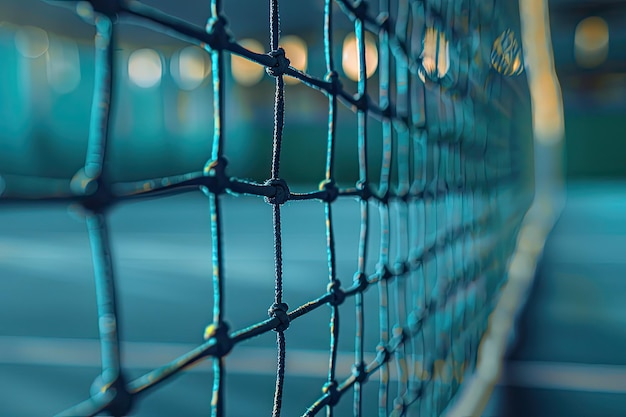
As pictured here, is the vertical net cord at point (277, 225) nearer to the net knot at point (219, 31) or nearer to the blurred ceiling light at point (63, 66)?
the net knot at point (219, 31)

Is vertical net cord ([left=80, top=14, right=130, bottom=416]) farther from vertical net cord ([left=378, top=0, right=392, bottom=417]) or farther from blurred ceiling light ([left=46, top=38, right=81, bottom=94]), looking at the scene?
blurred ceiling light ([left=46, top=38, right=81, bottom=94])

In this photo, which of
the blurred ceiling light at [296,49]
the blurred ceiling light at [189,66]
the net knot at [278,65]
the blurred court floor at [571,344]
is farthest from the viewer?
the blurred ceiling light at [189,66]

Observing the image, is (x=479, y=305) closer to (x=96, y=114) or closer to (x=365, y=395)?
(x=365, y=395)

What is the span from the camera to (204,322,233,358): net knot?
446mm

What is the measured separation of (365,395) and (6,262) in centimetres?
289

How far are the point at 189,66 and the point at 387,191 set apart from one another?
6.59m

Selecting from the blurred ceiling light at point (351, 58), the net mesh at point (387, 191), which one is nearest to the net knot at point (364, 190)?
the net mesh at point (387, 191)

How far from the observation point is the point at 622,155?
284 inches

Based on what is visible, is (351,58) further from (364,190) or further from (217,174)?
(217,174)

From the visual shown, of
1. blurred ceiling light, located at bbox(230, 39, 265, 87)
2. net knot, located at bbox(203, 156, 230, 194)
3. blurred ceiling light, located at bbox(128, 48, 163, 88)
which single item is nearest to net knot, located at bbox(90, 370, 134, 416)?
net knot, located at bbox(203, 156, 230, 194)

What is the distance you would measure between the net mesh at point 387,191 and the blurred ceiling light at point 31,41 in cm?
544

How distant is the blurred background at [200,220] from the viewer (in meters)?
1.29

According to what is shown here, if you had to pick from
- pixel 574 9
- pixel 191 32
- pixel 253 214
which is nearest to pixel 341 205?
pixel 253 214

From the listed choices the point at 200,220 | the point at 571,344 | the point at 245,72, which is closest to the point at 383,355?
the point at 571,344
